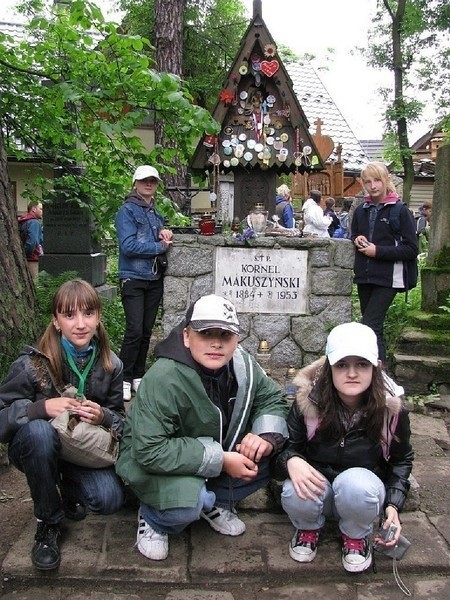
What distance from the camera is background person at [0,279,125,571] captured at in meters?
2.45

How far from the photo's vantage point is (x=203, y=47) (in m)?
13.6

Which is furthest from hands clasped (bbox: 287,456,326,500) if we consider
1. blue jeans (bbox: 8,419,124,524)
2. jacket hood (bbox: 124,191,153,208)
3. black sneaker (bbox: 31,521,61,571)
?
jacket hood (bbox: 124,191,153,208)

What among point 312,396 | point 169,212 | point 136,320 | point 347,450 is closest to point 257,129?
point 169,212

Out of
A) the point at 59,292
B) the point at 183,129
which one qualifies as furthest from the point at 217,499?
the point at 183,129

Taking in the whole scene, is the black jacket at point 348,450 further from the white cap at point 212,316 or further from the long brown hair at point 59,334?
the long brown hair at point 59,334

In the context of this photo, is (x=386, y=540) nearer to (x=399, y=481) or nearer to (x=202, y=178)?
(x=399, y=481)

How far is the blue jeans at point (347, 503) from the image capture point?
2371mm

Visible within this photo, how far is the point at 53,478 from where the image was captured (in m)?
2.47

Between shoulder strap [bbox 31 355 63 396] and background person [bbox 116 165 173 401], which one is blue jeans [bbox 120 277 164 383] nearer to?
background person [bbox 116 165 173 401]

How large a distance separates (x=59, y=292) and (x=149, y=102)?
9.67 feet

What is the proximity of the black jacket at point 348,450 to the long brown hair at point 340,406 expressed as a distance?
4cm

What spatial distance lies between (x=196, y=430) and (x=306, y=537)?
2.16 ft

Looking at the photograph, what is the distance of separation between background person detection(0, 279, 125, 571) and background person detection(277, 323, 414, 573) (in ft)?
2.56

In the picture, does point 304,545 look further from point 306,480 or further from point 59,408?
point 59,408
